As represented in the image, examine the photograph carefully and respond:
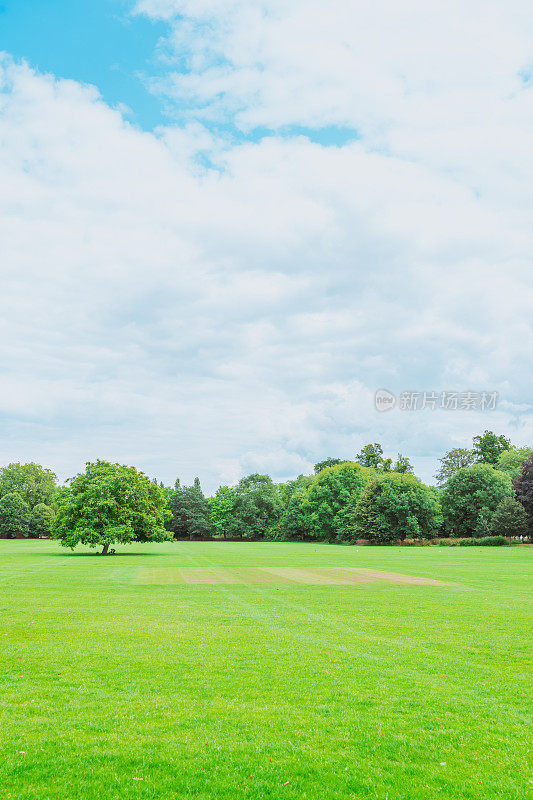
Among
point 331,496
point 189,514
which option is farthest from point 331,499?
point 189,514

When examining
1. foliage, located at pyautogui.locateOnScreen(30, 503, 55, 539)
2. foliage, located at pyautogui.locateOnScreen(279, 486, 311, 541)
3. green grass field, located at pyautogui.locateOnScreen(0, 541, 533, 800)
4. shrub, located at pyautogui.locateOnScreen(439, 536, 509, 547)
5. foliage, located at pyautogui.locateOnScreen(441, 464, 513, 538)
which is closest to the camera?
green grass field, located at pyautogui.locateOnScreen(0, 541, 533, 800)

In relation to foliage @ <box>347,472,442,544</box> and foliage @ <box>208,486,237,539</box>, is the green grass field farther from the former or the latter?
foliage @ <box>208,486,237,539</box>

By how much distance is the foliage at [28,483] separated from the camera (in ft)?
427

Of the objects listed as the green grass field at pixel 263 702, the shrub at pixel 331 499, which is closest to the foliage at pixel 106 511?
the green grass field at pixel 263 702

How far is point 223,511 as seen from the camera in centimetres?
13888

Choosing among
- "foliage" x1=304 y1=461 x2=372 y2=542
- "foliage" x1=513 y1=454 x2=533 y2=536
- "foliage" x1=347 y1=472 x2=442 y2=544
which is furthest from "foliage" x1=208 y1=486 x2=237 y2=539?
"foliage" x1=513 y1=454 x2=533 y2=536

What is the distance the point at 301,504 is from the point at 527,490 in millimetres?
50900

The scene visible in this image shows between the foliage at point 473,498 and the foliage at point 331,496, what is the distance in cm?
1831

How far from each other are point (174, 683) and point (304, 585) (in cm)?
1864

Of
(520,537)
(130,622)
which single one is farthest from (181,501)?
(130,622)

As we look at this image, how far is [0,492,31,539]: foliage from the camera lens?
118000 millimetres

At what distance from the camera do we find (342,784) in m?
6.32

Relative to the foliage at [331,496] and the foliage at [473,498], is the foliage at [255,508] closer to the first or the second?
the foliage at [331,496]

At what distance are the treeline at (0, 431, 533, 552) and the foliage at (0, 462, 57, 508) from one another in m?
0.24
